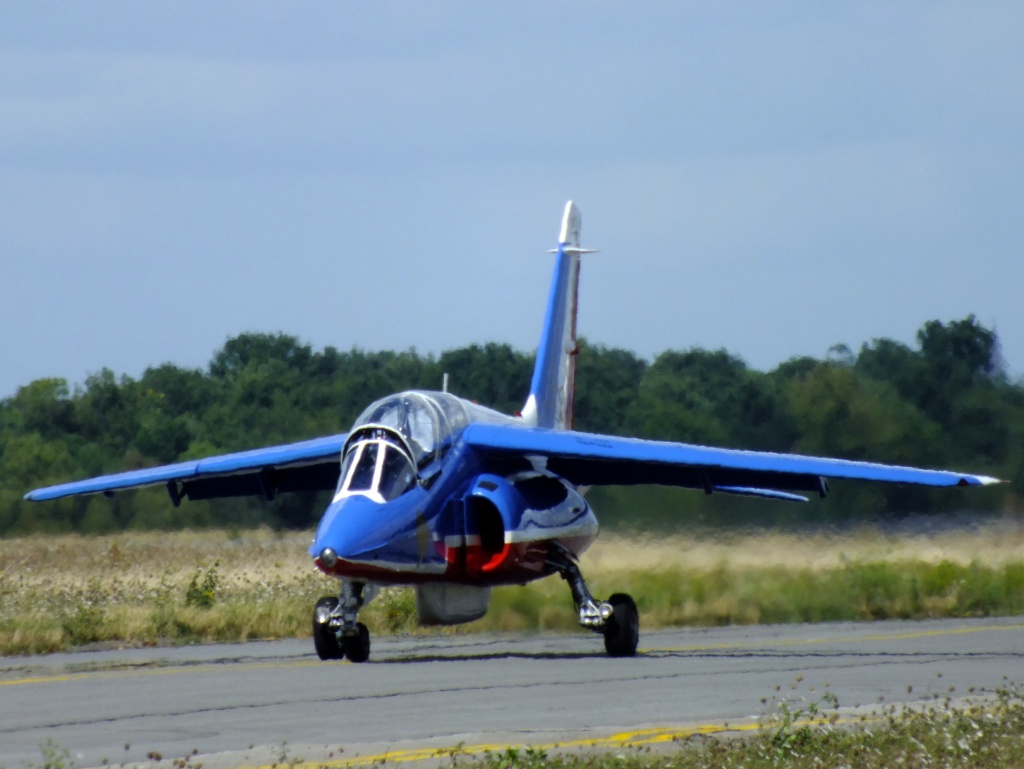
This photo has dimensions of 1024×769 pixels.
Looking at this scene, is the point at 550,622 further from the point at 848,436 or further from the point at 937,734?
the point at 937,734

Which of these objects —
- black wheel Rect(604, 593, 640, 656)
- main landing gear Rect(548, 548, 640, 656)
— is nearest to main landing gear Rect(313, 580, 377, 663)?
main landing gear Rect(548, 548, 640, 656)

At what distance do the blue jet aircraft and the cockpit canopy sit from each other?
0.04 ft

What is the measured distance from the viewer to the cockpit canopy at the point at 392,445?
48.9 feet

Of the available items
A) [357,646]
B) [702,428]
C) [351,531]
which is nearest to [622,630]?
[357,646]

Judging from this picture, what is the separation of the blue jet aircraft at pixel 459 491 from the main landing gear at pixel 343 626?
0.04 feet

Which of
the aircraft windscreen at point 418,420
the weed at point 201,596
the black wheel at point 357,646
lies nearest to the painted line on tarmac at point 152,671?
the black wheel at point 357,646

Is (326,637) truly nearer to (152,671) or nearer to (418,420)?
(152,671)

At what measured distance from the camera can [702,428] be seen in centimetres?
2694

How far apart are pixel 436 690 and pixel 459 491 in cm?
351

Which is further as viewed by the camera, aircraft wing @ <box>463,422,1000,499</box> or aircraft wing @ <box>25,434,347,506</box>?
aircraft wing @ <box>25,434,347,506</box>

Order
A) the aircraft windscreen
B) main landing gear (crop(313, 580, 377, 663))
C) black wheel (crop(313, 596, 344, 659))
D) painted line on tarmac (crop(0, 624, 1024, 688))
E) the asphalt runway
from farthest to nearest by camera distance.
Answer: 1. black wheel (crop(313, 596, 344, 659))
2. main landing gear (crop(313, 580, 377, 663))
3. the aircraft windscreen
4. painted line on tarmac (crop(0, 624, 1024, 688))
5. the asphalt runway

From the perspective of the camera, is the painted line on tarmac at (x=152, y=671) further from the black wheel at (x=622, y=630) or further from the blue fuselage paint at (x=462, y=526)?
the black wheel at (x=622, y=630)

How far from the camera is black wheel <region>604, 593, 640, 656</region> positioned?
16359 mm

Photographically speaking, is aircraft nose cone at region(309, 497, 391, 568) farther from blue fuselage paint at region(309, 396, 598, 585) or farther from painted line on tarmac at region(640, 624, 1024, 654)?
painted line on tarmac at region(640, 624, 1024, 654)
